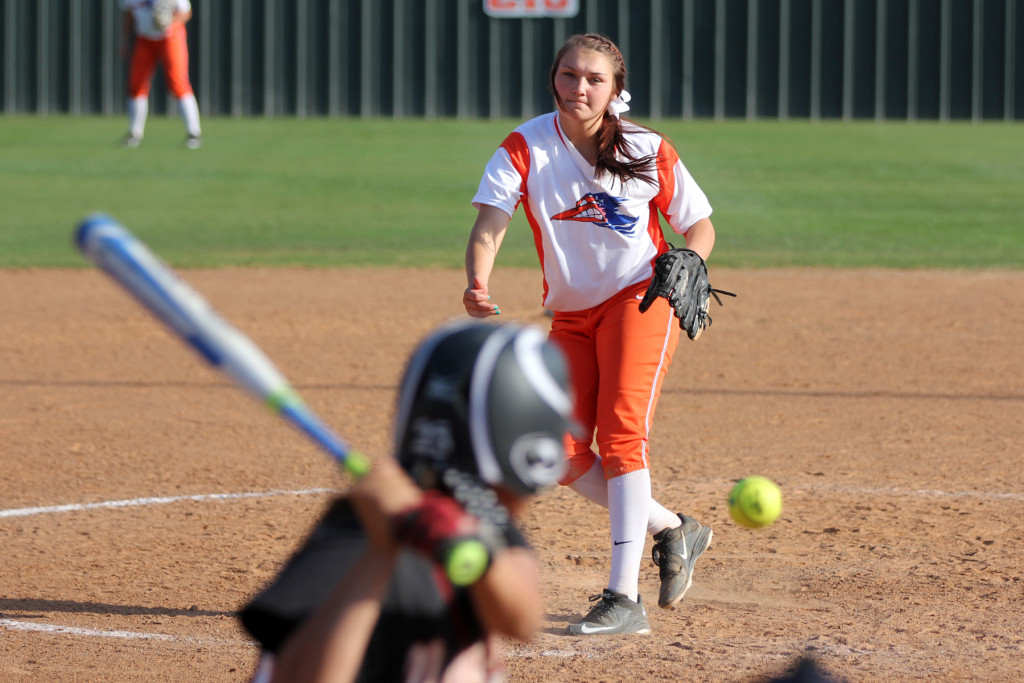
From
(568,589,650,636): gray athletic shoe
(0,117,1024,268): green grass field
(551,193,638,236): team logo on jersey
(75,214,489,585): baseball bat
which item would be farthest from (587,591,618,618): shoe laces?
(0,117,1024,268): green grass field

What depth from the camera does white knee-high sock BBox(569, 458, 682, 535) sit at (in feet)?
15.6

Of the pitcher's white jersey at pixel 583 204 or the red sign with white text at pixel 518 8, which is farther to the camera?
the red sign with white text at pixel 518 8

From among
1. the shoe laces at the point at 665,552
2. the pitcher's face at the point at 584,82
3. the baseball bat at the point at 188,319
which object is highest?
the pitcher's face at the point at 584,82

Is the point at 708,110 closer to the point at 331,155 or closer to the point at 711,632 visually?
the point at 331,155

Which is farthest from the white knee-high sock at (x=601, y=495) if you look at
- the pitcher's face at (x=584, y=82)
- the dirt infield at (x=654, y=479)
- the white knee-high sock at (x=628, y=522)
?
the pitcher's face at (x=584, y=82)

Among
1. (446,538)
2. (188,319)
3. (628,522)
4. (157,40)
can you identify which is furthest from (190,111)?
(446,538)

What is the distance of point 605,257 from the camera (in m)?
4.61

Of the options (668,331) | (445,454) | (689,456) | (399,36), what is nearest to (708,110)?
(399,36)

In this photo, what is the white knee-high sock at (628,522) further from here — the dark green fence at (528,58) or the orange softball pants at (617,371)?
the dark green fence at (528,58)

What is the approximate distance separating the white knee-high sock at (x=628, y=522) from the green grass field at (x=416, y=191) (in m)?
8.86

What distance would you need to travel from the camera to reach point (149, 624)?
180 inches

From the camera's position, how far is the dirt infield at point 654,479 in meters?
4.39

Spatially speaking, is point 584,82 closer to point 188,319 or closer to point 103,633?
point 103,633

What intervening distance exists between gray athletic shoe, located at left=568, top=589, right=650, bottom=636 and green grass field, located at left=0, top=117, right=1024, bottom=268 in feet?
29.3
